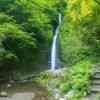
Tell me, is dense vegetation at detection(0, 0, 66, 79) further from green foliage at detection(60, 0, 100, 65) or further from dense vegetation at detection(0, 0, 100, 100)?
green foliage at detection(60, 0, 100, 65)

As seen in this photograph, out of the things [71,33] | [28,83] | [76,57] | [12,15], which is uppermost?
[12,15]

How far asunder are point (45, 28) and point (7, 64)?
5071mm

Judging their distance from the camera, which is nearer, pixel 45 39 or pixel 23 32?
pixel 23 32

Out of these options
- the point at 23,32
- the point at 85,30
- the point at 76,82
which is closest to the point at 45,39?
the point at 23,32

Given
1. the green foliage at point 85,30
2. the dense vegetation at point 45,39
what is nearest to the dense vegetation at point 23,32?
the dense vegetation at point 45,39

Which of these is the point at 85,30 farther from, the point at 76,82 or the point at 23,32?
the point at 76,82

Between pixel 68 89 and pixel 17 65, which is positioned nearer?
pixel 68 89

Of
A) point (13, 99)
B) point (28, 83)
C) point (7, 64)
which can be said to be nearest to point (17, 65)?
point (7, 64)

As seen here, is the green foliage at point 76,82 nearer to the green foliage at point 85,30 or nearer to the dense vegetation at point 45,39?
the dense vegetation at point 45,39

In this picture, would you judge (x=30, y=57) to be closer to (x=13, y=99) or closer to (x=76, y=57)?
(x=76, y=57)

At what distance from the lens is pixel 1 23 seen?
1322cm

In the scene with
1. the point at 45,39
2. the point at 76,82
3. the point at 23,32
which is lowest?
the point at 76,82

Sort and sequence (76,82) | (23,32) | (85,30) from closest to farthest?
(76,82)
(85,30)
(23,32)

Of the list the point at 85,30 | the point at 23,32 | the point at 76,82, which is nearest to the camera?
the point at 76,82
